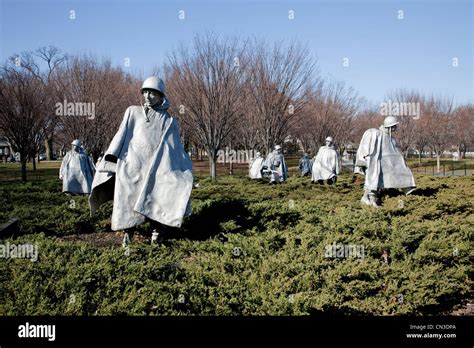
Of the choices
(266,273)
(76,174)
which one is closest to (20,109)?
(76,174)

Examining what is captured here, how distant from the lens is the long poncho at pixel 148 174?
5.76m

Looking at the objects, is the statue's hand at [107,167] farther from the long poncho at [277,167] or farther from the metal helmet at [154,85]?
the long poncho at [277,167]

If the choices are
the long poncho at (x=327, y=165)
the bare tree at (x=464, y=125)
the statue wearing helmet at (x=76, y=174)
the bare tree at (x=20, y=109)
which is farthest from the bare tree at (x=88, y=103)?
Answer: the bare tree at (x=464, y=125)

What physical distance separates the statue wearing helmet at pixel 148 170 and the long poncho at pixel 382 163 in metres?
4.61

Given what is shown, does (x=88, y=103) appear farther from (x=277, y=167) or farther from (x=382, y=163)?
(x=382, y=163)

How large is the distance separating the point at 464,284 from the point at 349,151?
52.4 m

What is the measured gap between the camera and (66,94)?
23.0 m

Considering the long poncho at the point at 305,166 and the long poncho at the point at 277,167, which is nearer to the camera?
the long poncho at the point at 277,167

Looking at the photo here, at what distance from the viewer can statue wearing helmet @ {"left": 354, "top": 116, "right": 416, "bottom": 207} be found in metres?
8.99

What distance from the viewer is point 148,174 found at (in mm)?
5824

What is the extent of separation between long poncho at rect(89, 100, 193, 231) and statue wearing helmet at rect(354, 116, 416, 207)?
4.60m

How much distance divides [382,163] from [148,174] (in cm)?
546

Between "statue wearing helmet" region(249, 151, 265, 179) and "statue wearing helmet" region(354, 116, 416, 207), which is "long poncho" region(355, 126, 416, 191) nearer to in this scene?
"statue wearing helmet" region(354, 116, 416, 207)

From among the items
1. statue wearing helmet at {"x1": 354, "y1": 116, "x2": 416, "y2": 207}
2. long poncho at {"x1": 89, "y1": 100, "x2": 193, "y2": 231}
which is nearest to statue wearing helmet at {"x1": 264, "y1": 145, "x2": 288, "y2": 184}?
statue wearing helmet at {"x1": 354, "y1": 116, "x2": 416, "y2": 207}
